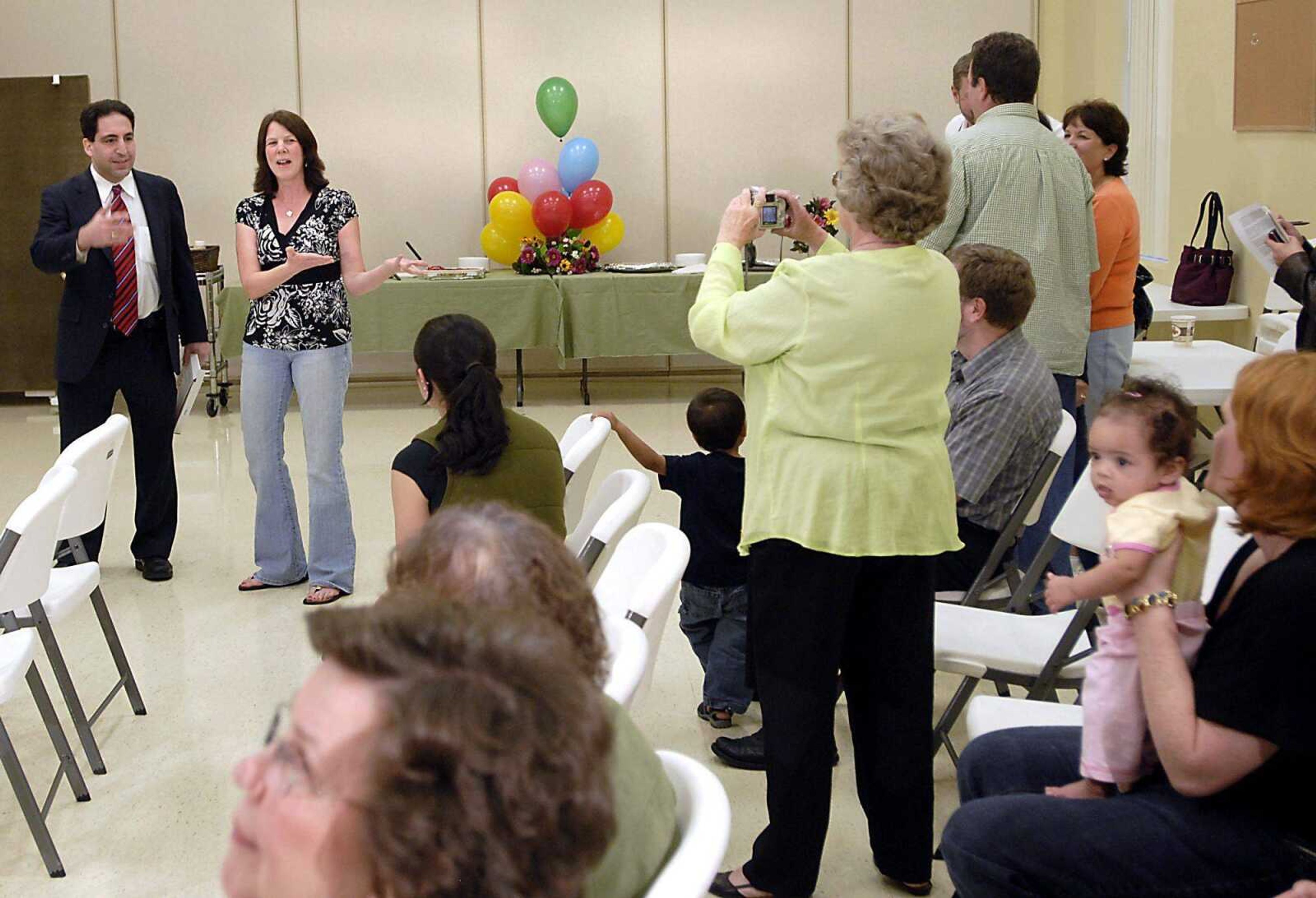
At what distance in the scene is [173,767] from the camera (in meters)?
3.52

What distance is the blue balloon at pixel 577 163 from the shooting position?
9.16 m

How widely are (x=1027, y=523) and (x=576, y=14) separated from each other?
7.04 meters

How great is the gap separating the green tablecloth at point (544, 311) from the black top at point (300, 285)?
12.4ft

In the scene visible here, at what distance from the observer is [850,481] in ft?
8.13

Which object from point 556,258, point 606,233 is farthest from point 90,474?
point 606,233

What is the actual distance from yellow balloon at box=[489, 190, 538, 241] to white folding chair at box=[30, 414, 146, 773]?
18.1ft

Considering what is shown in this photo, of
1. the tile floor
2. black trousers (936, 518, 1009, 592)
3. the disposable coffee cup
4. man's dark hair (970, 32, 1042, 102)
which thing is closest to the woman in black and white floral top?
the tile floor

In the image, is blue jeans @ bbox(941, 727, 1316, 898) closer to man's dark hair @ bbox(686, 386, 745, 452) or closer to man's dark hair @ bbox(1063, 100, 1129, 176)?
man's dark hair @ bbox(686, 386, 745, 452)

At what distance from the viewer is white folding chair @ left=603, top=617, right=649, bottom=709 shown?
177cm

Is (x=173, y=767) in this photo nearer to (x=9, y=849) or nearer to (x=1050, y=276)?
(x=9, y=849)

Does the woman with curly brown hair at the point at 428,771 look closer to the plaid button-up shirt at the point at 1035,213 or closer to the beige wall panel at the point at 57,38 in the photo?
the plaid button-up shirt at the point at 1035,213

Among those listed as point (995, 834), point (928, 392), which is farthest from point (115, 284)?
point (995, 834)

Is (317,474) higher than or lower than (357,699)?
lower

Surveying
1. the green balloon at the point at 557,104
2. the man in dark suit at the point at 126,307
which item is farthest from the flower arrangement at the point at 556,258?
the man in dark suit at the point at 126,307
